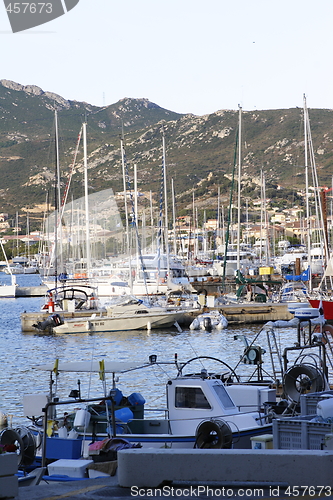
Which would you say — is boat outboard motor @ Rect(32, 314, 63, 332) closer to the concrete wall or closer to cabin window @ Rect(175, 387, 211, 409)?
cabin window @ Rect(175, 387, 211, 409)

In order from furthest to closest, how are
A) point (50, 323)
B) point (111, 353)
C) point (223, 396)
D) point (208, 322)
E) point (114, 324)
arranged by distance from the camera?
1. point (50, 323)
2. point (208, 322)
3. point (114, 324)
4. point (111, 353)
5. point (223, 396)

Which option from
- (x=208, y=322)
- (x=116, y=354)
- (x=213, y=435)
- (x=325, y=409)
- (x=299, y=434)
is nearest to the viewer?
(x=299, y=434)

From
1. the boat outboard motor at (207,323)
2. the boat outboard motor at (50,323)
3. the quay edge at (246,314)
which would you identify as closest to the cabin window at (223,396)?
the boat outboard motor at (207,323)

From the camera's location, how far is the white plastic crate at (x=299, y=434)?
9.34 meters

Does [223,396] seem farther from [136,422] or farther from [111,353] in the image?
[111,353]

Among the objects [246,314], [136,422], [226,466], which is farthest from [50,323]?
[226,466]

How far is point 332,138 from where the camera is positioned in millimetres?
177875

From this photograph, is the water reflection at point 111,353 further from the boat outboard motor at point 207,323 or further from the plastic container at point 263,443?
the plastic container at point 263,443

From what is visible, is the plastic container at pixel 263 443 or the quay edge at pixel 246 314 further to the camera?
the quay edge at pixel 246 314

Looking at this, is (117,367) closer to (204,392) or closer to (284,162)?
(204,392)

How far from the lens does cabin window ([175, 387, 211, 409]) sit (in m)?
13.0

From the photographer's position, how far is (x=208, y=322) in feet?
125

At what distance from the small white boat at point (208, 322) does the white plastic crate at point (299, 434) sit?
28085mm

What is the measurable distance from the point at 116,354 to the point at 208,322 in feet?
28.1
